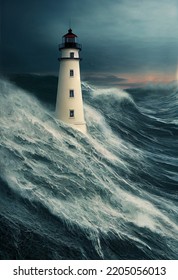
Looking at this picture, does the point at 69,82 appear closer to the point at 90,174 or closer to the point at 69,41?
the point at 69,41

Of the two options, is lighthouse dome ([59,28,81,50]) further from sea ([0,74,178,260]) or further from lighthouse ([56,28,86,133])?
sea ([0,74,178,260])

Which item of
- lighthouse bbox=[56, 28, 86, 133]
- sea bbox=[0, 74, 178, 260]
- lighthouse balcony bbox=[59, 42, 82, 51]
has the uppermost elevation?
lighthouse balcony bbox=[59, 42, 82, 51]

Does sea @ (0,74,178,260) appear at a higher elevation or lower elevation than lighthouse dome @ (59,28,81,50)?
lower

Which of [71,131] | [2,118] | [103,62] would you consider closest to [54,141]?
[71,131]

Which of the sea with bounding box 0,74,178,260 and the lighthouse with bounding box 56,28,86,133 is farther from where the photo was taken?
the lighthouse with bounding box 56,28,86,133

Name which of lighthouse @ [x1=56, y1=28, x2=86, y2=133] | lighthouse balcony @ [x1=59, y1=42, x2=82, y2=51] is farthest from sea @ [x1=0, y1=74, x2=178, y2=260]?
lighthouse balcony @ [x1=59, y1=42, x2=82, y2=51]

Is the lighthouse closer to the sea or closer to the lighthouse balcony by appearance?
the lighthouse balcony

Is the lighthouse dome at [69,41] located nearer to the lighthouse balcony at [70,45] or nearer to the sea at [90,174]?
the lighthouse balcony at [70,45]
